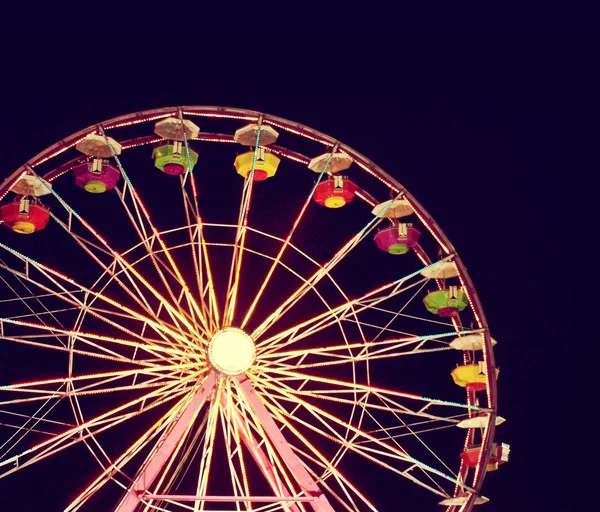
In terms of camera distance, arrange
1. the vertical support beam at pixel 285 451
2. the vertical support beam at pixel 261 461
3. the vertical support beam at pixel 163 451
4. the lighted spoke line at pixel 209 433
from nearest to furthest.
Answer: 1. the vertical support beam at pixel 163 451
2. the vertical support beam at pixel 285 451
3. the vertical support beam at pixel 261 461
4. the lighted spoke line at pixel 209 433

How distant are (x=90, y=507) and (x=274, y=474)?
27.9 ft

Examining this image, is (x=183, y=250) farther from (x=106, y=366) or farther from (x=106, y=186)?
(x=106, y=186)

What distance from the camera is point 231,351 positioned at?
10.8 m

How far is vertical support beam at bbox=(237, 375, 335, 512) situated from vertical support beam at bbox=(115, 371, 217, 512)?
47 centimetres

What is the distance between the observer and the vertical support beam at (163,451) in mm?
9828

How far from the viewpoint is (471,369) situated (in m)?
12.6

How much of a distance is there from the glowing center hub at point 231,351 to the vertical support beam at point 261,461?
65 cm

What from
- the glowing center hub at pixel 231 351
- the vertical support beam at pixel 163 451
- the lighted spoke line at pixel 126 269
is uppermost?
the lighted spoke line at pixel 126 269

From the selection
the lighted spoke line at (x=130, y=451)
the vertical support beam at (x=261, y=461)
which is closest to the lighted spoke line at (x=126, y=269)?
the lighted spoke line at (x=130, y=451)

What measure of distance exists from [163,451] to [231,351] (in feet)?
4.89

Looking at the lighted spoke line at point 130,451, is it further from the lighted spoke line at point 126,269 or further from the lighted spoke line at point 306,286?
the lighted spoke line at point 306,286

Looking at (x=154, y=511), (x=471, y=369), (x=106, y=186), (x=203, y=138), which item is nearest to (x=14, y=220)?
(x=106, y=186)

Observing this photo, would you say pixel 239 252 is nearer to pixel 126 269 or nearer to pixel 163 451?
pixel 126 269

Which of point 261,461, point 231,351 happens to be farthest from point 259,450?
point 231,351
